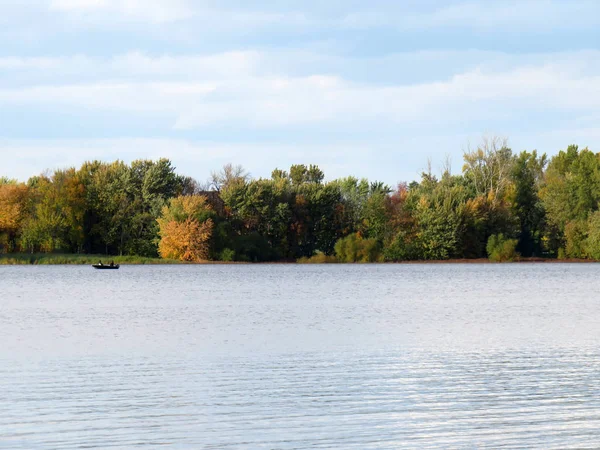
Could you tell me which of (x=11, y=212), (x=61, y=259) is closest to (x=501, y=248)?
(x=61, y=259)

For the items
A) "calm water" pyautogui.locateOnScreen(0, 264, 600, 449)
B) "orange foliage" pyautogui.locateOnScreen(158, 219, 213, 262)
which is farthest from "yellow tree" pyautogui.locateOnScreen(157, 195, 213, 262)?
"calm water" pyautogui.locateOnScreen(0, 264, 600, 449)

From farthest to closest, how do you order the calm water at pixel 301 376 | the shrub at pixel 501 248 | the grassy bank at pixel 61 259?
the shrub at pixel 501 248, the grassy bank at pixel 61 259, the calm water at pixel 301 376

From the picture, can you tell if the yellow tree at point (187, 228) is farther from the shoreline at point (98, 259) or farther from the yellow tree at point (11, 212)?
the yellow tree at point (11, 212)

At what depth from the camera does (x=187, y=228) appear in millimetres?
96500

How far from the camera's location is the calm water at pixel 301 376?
44.8 feet

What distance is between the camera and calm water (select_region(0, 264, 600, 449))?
537 inches

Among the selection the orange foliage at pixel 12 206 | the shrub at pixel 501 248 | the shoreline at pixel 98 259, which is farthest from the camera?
the shrub at pixel 501 248

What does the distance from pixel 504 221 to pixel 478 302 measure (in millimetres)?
62213

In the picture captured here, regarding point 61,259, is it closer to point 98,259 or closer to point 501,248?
point 98,259

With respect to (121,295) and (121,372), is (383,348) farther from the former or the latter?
(121,295)

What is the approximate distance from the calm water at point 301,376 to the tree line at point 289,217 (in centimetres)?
6096

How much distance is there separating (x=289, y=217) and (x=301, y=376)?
280 ft

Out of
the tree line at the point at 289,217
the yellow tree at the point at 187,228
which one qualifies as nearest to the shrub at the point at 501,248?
the tree line at the point at 289,217

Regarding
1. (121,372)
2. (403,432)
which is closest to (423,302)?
(121,372)
